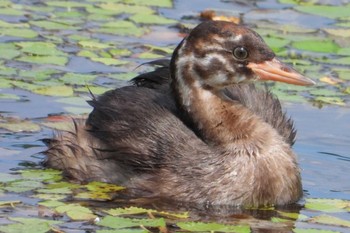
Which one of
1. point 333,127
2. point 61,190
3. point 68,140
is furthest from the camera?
point 333,127

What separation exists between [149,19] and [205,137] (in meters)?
4.46

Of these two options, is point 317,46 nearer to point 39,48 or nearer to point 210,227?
point 39,48

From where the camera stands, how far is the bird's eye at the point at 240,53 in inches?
396

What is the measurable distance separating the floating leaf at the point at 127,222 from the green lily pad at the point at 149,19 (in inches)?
215

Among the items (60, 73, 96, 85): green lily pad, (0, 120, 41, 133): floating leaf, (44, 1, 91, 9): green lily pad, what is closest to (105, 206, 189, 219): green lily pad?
(0, 120, 41, 133): floating leaf

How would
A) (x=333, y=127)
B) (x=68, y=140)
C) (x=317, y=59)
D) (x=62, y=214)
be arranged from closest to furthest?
(x=62, y=214), (x=68, y=140), (x=333, y=127), (x=317, y=59)

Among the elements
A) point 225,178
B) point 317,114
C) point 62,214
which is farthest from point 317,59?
point 62,214

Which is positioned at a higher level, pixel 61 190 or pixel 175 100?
pixel 175 100

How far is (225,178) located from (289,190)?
478mm

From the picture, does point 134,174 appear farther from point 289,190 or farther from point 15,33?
point 15,33

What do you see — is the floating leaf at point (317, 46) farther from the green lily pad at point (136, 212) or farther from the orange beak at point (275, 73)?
the green lily pad at point (136, 212)

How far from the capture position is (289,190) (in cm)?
1002

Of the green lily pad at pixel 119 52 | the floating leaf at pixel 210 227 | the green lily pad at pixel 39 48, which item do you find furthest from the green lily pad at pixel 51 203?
the green lily pad at pixel 119 52

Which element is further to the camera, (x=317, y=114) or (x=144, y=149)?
(x=317, y=114)
